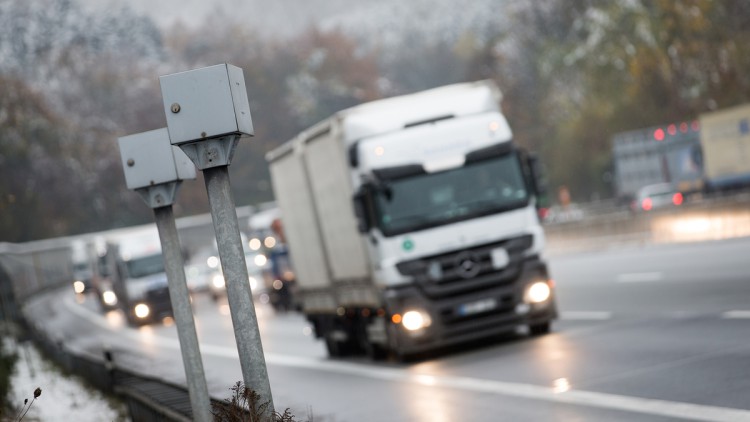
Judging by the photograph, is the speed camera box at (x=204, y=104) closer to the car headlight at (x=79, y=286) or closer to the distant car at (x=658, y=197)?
the distant car at (x=658, y=197)

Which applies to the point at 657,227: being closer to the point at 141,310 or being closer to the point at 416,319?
the point at 141,310

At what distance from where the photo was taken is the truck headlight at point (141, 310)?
46.9 meters

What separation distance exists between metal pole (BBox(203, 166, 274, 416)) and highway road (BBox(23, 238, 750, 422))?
2514 millimetres

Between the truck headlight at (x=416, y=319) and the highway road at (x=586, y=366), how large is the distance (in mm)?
512

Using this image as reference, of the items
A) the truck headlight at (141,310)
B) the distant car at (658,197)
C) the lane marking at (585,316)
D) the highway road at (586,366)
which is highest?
the distant car at (658,197)

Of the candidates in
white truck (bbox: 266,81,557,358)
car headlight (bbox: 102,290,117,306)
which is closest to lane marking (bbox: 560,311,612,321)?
white truck (bbox: 266,81,557,358)

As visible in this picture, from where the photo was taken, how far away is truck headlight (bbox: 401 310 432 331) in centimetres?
1798

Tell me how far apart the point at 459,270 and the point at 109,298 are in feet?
137

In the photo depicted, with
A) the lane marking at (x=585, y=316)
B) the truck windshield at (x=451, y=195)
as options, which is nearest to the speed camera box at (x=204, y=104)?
the truck windshield at (x=451, y=195)

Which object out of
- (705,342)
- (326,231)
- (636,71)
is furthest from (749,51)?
(705,342)

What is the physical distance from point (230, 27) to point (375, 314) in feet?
384

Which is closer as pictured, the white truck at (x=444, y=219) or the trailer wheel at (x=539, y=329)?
the white truck at (x=444, y=219)

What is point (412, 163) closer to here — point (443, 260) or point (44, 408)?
point (443, 260)

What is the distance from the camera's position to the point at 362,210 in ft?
59.4
